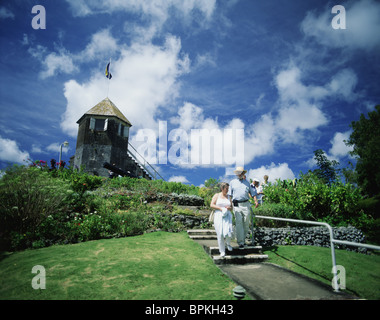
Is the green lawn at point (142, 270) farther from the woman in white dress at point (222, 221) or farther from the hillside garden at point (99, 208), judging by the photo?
the hillside garden at point (99, 208)

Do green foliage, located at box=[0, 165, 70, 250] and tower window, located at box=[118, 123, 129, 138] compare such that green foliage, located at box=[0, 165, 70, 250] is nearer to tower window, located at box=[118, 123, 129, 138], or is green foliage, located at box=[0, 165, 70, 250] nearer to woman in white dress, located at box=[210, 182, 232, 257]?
woman in white dress, located at box=[210, 182, 232, 257]

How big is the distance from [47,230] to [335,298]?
7948mm

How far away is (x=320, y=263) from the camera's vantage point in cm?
538

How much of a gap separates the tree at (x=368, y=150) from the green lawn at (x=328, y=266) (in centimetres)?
1567

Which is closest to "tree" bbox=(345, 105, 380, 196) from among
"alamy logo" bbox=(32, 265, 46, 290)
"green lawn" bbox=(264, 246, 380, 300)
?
"green lawn" bbox=(264, 246, 380, 300)

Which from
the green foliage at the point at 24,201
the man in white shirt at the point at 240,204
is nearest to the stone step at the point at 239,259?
the man in white shirt at the point at 240,204

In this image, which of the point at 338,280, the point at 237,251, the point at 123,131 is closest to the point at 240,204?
the point at 237,251

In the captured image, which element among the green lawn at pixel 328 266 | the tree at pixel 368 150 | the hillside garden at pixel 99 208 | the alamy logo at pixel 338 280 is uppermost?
the tree at pixel 368 150

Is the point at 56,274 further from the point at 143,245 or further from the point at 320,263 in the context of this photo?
the point at 320,263

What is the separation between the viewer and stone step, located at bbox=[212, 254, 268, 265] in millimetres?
5152

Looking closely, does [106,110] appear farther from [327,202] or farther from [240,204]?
[327,202]

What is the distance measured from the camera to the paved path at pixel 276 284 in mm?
3387

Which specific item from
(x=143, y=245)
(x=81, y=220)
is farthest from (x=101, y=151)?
(x=143, y=245)

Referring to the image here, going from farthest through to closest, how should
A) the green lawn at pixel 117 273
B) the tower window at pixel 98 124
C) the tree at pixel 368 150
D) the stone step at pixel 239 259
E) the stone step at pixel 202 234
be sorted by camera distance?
1. the tower window at pixel 98 124
2. the tree at pixel 368 150
3. the stone step at pixel 202 234
4. the stone step at pixel 239 259
5. the green lawn at pixel 117 273
